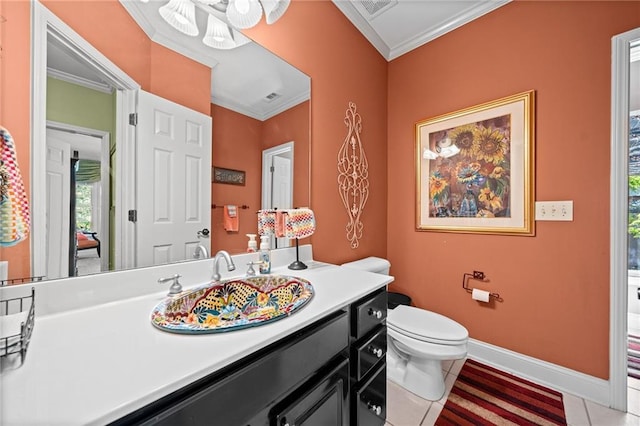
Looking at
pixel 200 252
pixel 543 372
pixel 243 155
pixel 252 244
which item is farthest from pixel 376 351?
pixel 543 372

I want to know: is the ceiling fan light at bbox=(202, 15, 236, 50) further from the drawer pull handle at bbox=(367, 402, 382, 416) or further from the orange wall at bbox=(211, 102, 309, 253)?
the drawer pull handle at bbox=(367, 402, 382, 416)

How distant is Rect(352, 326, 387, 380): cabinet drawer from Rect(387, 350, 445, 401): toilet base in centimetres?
54

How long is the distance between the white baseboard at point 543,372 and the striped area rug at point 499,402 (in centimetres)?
6

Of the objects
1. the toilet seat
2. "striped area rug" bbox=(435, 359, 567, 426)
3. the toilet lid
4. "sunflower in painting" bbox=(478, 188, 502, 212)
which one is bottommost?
"striped area rug" bbox=(435, 359, 567, 426)

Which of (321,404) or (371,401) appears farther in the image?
(371,401)

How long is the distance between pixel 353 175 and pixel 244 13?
1.18 m

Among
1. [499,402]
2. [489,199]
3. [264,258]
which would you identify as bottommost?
[499,402]

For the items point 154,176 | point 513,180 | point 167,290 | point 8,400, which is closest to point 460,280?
point 513,180

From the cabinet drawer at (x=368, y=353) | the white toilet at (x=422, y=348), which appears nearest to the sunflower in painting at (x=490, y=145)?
the white toilet at (x=422, y=348)

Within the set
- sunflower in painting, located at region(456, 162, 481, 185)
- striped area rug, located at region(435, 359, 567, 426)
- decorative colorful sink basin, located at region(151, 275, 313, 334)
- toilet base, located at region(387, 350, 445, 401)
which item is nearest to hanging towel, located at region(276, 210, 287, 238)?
decorative colorful sink basin, located at region(151, 275, 313, 334)

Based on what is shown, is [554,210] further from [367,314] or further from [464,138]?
[367,314]

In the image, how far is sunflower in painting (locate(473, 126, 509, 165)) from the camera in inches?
68.2

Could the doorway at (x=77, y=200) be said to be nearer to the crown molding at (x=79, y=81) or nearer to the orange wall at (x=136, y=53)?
the crown molding at (x=79, y=81)

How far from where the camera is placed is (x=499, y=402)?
1.43 meters
